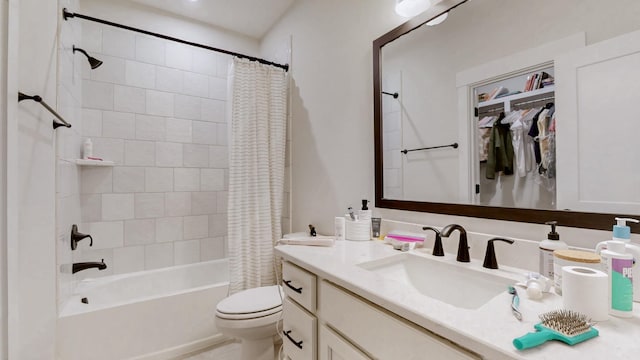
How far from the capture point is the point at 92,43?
7.13 ft

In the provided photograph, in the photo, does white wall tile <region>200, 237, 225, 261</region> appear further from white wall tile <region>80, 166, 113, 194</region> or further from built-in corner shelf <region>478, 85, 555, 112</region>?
built-in corner shelf <region>478, 85, 555, 112</region>

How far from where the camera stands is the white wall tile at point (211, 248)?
8.54 feet

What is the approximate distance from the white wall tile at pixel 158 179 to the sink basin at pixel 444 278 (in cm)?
210

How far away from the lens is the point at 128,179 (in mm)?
2307

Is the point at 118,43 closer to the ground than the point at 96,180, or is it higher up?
higher up

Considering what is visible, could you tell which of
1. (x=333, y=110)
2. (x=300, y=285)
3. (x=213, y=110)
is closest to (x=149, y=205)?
(x=213, y=110)

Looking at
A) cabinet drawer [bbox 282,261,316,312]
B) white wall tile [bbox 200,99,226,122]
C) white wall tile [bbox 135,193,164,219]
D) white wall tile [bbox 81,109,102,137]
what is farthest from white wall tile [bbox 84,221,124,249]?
cabinet drawer [bbox 282,261,316,312]

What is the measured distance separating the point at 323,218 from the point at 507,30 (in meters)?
1.39

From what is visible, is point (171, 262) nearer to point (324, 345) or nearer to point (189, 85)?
point (189, 85)

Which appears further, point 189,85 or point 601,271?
point 189,85

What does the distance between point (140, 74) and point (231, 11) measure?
3.09ft

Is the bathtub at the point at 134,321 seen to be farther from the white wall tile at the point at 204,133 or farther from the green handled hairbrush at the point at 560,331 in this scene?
the green handled hairbrush at the point at 560,331

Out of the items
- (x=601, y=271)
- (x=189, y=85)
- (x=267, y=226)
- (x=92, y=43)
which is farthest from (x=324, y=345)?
(x=92, y=43)

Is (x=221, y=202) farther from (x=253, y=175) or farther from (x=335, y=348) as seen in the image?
(x=335, y=348)
